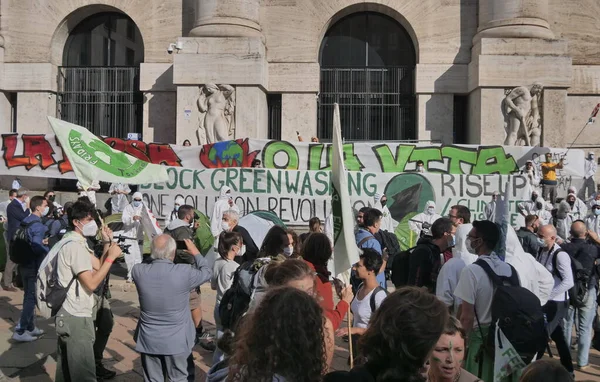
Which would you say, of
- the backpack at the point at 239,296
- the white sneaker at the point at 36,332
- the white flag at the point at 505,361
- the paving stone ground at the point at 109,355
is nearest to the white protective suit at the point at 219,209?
the paving stone ground at the point at 109,355

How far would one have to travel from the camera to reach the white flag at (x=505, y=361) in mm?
3835

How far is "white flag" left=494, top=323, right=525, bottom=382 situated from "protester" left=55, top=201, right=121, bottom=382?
9.65ft

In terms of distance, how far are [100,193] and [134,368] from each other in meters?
9.53

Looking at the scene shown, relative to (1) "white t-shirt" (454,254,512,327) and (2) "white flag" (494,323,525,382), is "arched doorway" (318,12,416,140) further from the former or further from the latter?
(2) "white flag" (494,323,525,382)

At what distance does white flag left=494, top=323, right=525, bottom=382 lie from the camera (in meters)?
3.83

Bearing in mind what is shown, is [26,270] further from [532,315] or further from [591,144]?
[591,144]

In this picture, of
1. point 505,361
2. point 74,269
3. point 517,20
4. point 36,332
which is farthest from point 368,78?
point 505,361

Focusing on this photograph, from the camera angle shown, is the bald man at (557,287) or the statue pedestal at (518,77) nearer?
the bald man at (557,287)

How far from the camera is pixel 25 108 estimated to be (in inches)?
704

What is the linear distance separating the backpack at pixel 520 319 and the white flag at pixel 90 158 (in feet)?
14.3

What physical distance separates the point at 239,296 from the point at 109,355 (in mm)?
3134

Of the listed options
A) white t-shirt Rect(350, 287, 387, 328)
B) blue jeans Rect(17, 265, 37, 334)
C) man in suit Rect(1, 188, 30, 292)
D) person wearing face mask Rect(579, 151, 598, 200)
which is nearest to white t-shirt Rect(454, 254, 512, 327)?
white t-shirt Rect(350, 287, 387, 328)

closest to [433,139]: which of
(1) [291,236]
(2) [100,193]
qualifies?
(2) [100,193]

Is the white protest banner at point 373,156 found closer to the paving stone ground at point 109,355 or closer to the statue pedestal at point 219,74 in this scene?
the statue pedestal at point 219,74
